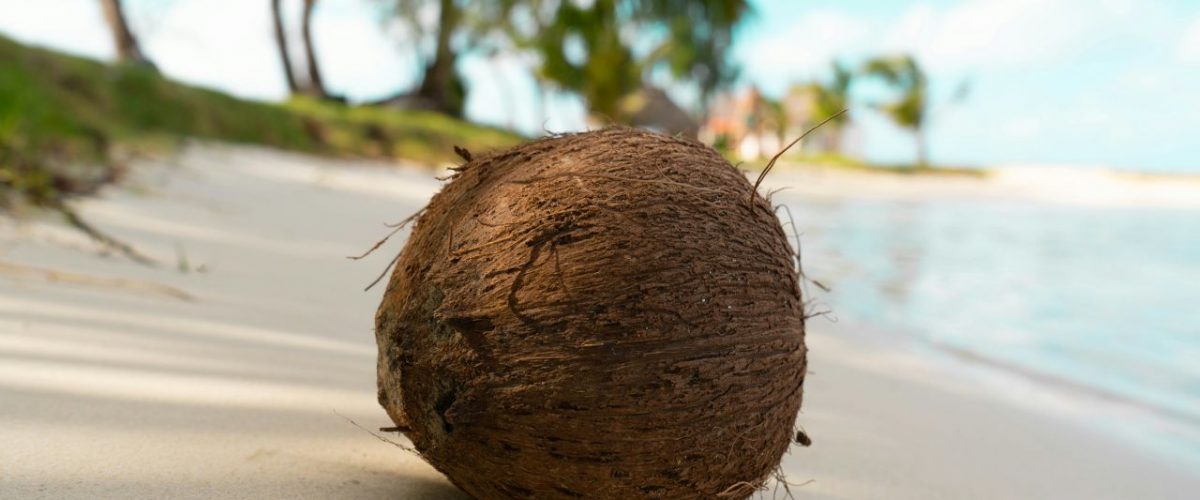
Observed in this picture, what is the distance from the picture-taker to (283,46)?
15703 millimetres

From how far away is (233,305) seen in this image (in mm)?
2666

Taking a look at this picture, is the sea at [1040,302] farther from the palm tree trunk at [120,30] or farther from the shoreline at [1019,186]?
the palm tree trunk at [120,30]

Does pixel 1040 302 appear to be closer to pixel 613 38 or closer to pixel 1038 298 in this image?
pixel 1038 298

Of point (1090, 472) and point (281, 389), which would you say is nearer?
point (281, 389)

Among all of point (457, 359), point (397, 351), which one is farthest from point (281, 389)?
point (457, 359)

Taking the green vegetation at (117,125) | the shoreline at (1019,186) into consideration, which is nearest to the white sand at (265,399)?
the green vegetation at (117,125)

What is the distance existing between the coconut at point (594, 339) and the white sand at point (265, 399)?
28cm

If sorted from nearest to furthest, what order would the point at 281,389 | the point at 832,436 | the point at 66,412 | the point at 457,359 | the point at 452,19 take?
the point at 457,359 → the point at 66,412 → the point at 281,389 → the point at 832,436 → the point at 452,19

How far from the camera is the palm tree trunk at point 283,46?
48.8 ft

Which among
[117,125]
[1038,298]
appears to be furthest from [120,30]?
[1038,298]

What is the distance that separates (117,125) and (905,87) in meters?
36.4

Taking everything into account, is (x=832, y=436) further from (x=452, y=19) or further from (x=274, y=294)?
(x=452, y=19)

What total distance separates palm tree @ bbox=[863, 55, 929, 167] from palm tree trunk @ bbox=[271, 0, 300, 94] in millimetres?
28524

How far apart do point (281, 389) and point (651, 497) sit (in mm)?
1018
